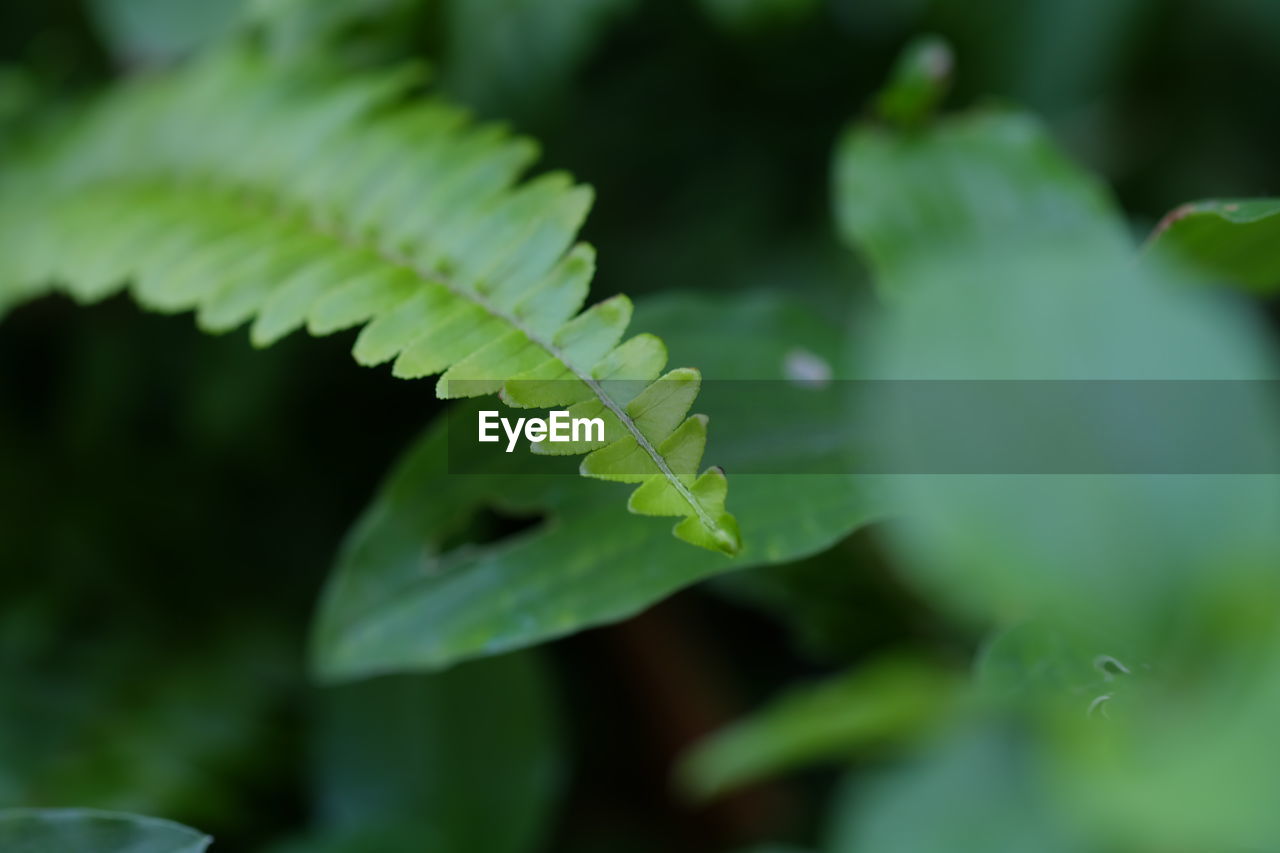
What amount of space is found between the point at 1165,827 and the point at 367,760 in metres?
0.72

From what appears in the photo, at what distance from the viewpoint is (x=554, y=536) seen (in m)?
0.58

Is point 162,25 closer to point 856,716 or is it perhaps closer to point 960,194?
point 960,194

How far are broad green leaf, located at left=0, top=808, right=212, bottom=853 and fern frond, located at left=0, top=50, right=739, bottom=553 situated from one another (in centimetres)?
22

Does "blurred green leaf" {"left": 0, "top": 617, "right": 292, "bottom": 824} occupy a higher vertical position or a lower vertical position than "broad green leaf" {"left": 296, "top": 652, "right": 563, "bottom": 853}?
higher

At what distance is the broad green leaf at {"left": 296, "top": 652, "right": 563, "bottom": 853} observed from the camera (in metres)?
0.80

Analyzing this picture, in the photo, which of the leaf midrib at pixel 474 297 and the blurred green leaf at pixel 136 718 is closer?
the leaf midrib at pixel 474 297

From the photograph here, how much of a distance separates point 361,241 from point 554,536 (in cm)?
21

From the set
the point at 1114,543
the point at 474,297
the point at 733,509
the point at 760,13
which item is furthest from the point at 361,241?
the point at 1114,543

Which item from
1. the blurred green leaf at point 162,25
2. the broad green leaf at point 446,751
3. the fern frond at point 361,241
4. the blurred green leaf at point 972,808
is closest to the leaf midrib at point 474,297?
the fern frond at point 361,241

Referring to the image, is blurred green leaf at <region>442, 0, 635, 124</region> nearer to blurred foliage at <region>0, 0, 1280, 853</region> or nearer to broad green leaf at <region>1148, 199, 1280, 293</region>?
blurred foliage at <region>0, 0, 1280, 853</region>

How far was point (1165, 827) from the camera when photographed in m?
0.20

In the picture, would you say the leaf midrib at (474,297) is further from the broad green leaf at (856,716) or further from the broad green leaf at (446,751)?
the broad green leaf at (446,751)

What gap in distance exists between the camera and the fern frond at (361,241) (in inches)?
17.2

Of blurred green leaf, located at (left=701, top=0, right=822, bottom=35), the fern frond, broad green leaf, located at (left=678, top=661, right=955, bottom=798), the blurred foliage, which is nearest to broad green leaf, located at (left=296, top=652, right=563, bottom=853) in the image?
the blurred foliage
